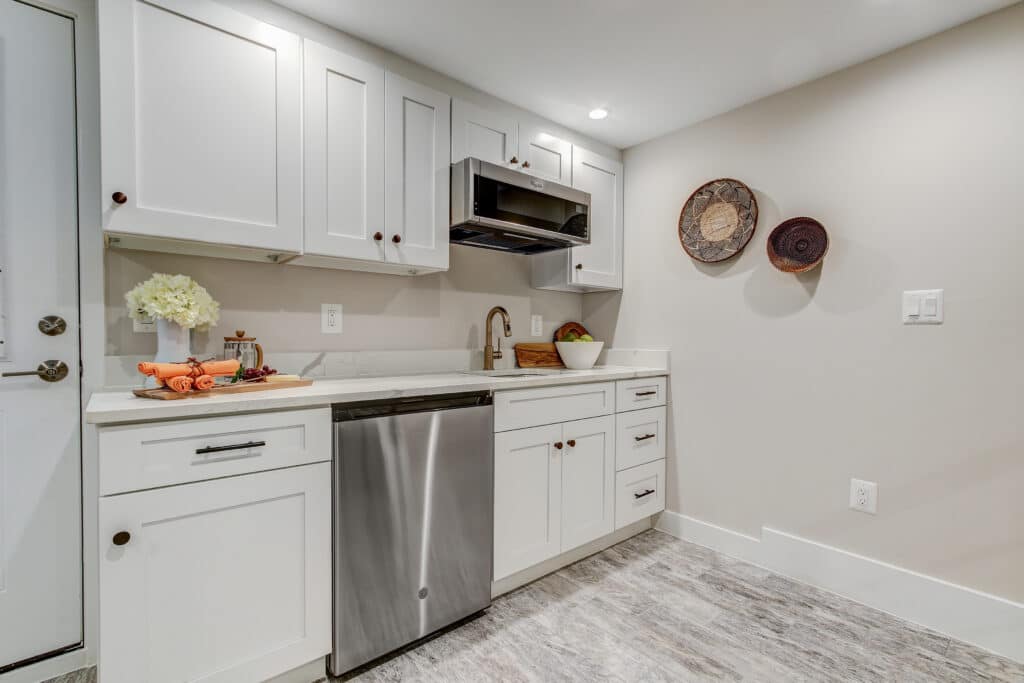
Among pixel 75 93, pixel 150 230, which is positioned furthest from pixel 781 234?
pixel 75 93

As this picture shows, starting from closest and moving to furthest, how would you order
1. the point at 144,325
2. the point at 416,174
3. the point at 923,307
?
the point at 144,325
the point at 923,307
the point at 416,174

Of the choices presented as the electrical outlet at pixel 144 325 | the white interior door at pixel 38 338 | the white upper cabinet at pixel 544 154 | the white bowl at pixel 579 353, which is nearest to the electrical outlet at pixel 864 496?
the white bowl at pixel 579 353

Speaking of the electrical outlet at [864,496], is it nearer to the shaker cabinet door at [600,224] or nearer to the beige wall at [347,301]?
the shaker cabinet door at [600,224]

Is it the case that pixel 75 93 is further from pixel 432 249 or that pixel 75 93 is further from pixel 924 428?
pixel 924 428

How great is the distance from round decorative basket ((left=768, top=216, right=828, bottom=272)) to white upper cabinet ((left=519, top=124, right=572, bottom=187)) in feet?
3.55

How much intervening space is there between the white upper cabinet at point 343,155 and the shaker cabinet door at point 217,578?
87 cm

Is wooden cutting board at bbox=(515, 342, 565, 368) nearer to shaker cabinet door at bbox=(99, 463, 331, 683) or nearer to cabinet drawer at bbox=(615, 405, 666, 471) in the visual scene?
cabinet drawer at bbox=(615, 405, 666, 471)

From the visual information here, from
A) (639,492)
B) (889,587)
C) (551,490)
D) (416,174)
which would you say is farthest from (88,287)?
(889,587)

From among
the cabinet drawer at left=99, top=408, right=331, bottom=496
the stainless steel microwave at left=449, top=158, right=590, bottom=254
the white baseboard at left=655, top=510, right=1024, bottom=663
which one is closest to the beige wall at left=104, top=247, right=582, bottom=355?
the stainless steel microwave at left=449, top=158, right=590, bottom=254

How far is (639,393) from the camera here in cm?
255

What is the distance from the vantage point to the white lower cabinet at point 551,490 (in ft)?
6.36

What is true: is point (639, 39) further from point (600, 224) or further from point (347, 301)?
point (347, 301)

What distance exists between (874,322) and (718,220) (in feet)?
2.83

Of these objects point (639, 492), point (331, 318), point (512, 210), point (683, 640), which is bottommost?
point (683, 640)
